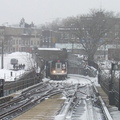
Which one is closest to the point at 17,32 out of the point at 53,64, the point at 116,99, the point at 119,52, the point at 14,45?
the point at 14,45

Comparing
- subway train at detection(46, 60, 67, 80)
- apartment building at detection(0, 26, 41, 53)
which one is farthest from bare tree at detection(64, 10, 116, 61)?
apartment building at detection(0, 26, 41, 53)

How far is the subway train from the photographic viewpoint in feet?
190

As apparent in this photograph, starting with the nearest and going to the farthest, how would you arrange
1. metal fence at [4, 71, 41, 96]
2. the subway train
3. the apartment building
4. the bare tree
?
metal fence at [4, 71, 41, 96], the subway train, the bare tree, the apartment building

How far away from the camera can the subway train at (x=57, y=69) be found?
5784 cm

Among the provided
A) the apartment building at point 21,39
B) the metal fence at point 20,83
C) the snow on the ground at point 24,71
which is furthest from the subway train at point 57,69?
the apartment building at point 21,39

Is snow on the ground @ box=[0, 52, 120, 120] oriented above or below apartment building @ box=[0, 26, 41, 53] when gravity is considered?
below

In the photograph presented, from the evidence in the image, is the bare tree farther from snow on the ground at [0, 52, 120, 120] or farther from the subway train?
the subway train

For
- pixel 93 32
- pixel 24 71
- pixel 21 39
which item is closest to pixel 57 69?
pixel 24 71

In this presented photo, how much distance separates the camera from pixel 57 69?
5847 cm

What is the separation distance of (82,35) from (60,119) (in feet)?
227

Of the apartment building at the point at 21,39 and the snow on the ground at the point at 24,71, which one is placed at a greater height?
the apartment building at the point at 21,39

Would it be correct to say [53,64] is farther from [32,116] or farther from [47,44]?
[47,44]

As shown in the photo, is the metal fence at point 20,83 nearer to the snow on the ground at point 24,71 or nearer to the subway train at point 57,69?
the snow on the ground at point 24,71

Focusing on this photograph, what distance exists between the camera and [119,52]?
A: 7425 centimetres
